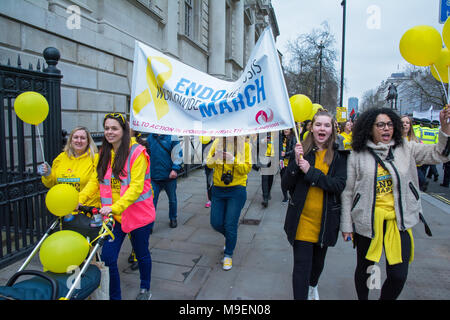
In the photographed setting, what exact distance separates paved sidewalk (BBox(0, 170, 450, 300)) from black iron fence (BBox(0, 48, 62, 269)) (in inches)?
17.4

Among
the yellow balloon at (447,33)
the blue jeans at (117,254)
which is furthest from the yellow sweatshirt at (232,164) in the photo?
the yellow balloon at (447,33)

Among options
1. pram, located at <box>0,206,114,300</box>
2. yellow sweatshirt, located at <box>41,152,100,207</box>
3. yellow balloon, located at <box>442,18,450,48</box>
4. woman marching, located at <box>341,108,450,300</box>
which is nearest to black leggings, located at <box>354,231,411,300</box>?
woman marching, located at <box>341,108,450,300</box>

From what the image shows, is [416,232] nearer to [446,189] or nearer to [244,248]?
[244,248]

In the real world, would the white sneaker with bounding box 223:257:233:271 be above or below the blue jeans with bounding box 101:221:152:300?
below

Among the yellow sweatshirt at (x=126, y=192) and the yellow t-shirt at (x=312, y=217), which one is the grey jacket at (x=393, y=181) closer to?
the yellow t-shirt at (x=312, y=217)

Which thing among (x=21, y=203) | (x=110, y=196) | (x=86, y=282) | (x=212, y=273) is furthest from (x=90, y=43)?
(x=86, y=282)

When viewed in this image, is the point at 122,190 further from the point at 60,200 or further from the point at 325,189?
the point at 325,189

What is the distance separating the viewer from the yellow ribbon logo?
3221mm

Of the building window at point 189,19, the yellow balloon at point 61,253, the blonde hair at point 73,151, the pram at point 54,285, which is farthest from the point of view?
the building window at point 189,19

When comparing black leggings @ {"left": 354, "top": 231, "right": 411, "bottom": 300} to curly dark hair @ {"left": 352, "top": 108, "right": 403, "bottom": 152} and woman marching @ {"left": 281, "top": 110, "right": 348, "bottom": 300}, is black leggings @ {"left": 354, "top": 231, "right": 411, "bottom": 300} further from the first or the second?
curly dark hair @ {"left": 352, "top": 108, "right": 403, "bottom": 152}

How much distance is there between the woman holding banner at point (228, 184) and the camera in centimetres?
383

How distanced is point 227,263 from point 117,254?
58.2 inches

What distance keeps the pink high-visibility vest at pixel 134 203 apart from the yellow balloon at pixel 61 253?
0.78m
